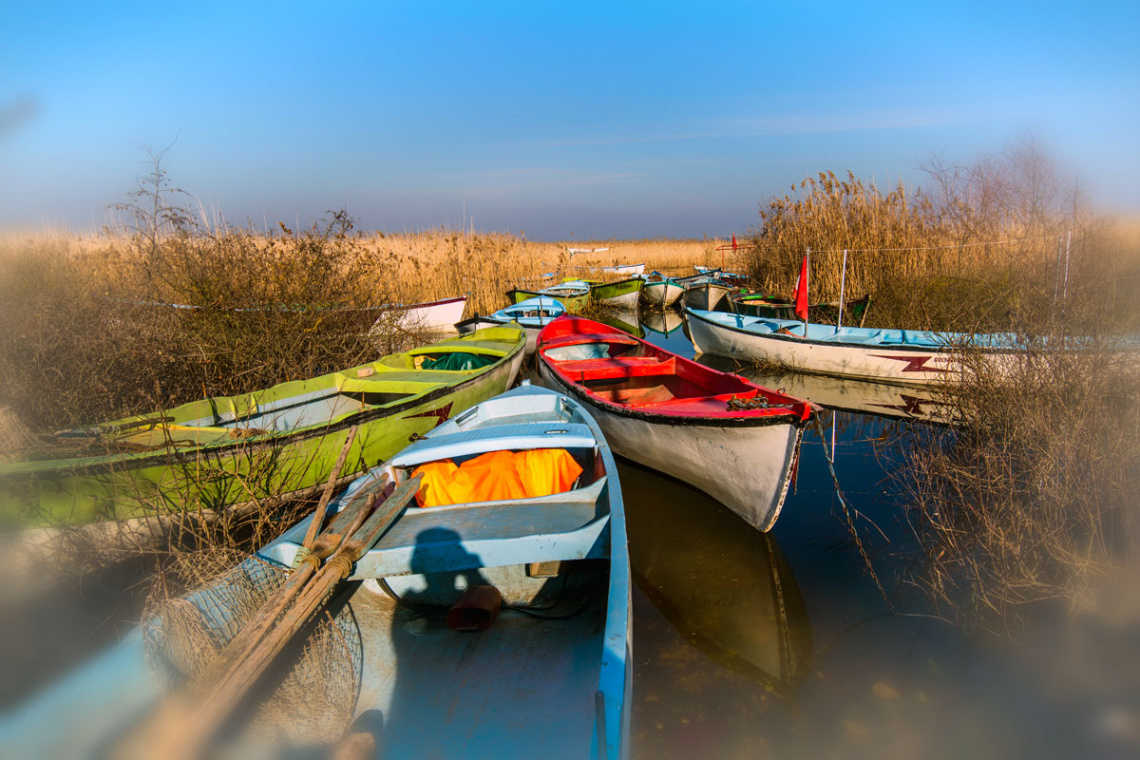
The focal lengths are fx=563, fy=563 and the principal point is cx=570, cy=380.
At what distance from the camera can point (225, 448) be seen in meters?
4.71

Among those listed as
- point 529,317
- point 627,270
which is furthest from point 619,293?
point 627,270

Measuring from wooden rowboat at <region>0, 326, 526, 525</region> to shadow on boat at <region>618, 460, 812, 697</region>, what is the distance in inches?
105

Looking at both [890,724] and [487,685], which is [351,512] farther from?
[890,724]

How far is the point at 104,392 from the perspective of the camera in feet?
20.5

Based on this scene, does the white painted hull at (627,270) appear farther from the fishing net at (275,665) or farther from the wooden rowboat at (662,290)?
the fishing net at (275,665)

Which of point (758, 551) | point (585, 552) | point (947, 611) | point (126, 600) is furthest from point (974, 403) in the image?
point (126, 600)

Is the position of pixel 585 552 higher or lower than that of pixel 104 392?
lower

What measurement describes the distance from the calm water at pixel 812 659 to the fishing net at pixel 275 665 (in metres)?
1.68

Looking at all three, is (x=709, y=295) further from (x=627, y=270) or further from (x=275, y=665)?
(x=275, y=665)

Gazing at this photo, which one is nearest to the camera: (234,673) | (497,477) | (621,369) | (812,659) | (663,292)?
(234,673)

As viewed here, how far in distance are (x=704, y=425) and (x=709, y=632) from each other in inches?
66.1

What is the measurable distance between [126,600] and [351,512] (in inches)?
93.2

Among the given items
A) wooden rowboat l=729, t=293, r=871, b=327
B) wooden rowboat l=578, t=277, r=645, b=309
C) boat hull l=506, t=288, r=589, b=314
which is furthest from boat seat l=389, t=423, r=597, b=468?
wooden rowboat l=578, t=277, r=645, b=309

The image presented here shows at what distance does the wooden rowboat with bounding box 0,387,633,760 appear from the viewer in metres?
2.26
